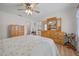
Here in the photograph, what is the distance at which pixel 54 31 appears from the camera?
67.1 inches

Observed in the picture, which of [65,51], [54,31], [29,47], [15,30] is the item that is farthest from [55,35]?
[15,30]

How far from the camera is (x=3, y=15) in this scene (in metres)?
1.71

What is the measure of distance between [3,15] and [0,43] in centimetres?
32

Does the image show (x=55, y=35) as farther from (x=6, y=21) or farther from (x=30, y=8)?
(x=6, y=21)

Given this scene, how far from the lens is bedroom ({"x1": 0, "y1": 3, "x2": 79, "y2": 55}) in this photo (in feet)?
5.56

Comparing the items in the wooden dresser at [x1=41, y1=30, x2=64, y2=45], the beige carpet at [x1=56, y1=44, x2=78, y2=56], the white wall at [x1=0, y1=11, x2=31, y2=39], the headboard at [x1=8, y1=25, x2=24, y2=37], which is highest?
the white wall at [x1=0, y1=11, x2=31, y2=39]

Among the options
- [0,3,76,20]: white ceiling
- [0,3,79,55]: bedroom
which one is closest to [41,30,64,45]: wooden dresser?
[0,3,79,55]: bedroom

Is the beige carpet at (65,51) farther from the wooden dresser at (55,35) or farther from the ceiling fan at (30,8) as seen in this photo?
the ceiling fan at (30,8)

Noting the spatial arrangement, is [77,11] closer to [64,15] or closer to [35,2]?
[64,15]

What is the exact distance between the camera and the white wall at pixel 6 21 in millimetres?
1696

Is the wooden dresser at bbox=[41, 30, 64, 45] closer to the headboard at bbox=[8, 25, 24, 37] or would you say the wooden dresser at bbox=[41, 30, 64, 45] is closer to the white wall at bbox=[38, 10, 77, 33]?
the white wall at bbox=[38, 10, 77, 33]

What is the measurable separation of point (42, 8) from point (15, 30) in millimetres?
394

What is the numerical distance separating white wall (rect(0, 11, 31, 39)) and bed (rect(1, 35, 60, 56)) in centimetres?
9

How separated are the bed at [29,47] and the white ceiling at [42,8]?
0.26m
